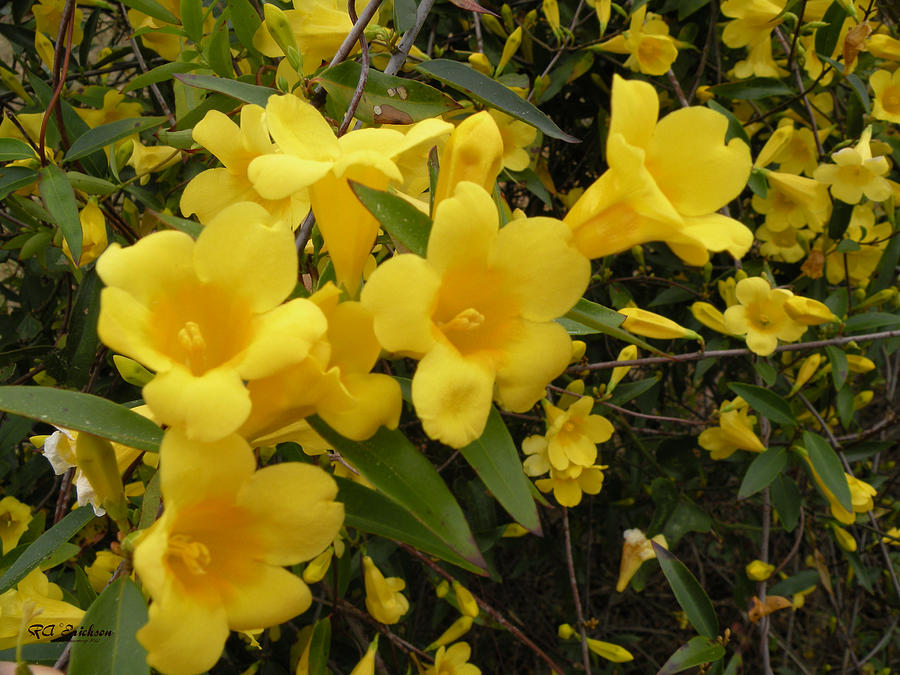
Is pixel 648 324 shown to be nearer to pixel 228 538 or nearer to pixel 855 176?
pixel 228 538

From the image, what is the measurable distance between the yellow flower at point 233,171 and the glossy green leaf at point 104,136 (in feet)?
1.34

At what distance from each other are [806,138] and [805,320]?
853 millimetres

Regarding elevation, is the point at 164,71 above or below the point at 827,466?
above

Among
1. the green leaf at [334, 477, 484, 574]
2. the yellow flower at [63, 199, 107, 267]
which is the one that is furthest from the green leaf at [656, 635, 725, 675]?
the yellow flower at [63, 199, 107, 267]

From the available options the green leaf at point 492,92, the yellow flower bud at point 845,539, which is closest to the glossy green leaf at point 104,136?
the green leaf at point 492,92

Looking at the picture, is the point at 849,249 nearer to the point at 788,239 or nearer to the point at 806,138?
the point at 788,239

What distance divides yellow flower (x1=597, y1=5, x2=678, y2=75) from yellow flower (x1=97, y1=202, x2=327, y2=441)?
1641 millimetres

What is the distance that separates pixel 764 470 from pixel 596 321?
128 centimetres

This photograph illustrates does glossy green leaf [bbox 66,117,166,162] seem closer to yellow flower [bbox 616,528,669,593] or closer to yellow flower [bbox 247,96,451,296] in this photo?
yellow flower [bbox 247,96,451,296]

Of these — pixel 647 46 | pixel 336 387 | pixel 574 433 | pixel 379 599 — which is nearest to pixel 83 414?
pixel 336 387

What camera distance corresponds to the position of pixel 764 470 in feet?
6.07

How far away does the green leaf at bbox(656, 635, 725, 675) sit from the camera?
57.8 inches

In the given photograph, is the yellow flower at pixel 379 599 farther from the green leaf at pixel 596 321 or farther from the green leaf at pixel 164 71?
the green leaf at pixel 164 71

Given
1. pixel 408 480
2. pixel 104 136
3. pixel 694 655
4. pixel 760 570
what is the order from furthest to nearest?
1. pixel 760 570
2. pixel 694 655
3. pixel 104 136
4. pixel 408 480
